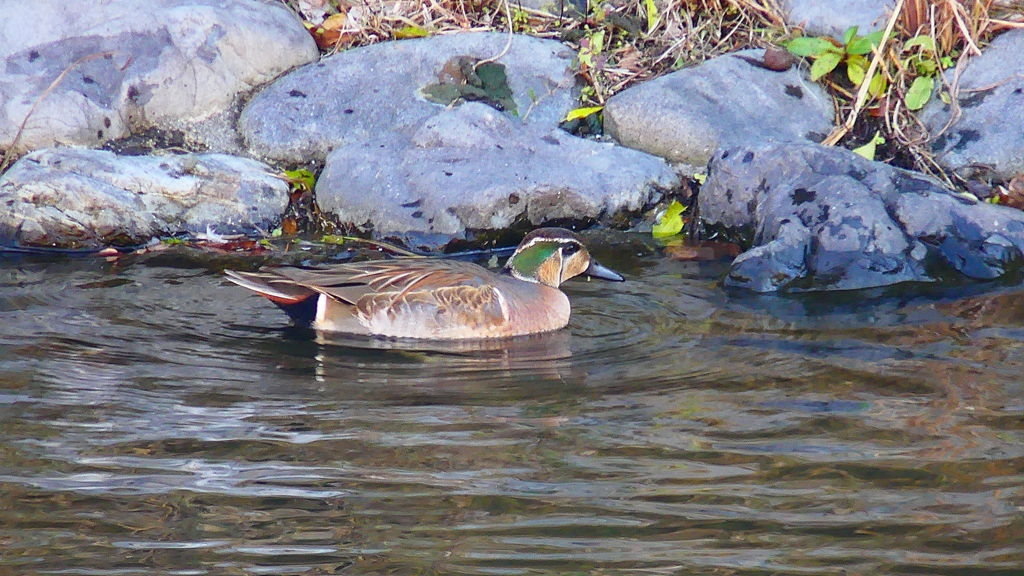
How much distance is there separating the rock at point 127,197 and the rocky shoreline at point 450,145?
0.6 inches

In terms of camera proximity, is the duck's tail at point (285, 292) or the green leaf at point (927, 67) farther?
the green leaf at point (927, 67)

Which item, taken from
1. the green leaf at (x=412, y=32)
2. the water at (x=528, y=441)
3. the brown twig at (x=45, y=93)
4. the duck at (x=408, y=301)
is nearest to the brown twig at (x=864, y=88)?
the water at (x=528, y=441)

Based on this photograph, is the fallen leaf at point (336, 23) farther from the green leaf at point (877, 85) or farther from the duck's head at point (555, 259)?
the green leaf at point (877, 85)

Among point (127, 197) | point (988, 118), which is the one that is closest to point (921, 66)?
point (988, 118)

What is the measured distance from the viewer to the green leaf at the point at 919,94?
841 cm

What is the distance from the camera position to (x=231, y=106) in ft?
29.2

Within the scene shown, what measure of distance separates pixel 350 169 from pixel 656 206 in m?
2.16

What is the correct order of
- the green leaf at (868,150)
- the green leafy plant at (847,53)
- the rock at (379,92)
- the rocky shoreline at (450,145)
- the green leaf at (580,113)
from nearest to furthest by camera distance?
the rocky shoreline at (450,145) < the green leaf at (868,150) < the green leafy plant at (847,53) < the rock at (379,92) < the green leaf at (580,113)

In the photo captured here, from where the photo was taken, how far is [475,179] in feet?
25.9

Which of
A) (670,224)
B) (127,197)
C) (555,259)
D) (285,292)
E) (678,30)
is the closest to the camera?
(285,292)

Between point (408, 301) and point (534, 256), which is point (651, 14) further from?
point (408, 301)

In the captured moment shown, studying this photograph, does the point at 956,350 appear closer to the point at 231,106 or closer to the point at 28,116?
the point at 231,106

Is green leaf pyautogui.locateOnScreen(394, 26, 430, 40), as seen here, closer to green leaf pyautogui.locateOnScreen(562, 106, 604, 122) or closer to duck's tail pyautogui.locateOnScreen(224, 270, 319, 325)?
green leaf pyautogui.locateOnScreen(562, 106, 604, 122)

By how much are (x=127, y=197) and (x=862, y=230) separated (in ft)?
15.7
